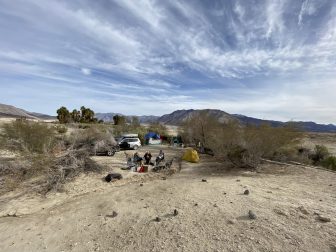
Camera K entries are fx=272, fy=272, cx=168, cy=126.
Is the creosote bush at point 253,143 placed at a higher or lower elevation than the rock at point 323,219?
higher

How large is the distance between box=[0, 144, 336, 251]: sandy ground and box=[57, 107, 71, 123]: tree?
46.3m

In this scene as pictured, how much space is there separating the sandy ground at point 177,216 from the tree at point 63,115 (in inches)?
1824

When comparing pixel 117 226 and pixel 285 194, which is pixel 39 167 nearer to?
pixel 117 226

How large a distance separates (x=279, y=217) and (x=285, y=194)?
2186 millimetres

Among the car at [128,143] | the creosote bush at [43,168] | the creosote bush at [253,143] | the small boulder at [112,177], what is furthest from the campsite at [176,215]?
the car at [128,143]

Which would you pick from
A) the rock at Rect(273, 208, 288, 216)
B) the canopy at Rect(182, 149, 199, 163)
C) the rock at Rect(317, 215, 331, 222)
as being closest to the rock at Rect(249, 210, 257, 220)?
the rock at Rect(273, 208, 288, 216)

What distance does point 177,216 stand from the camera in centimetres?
703

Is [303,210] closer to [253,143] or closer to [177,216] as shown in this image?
→ [177,216]

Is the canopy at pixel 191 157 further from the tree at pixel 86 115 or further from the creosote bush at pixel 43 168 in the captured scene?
the tree at pixel 86 115

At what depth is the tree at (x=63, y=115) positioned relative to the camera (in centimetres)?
5406

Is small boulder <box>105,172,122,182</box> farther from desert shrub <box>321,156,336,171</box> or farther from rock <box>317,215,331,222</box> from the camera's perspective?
desert shrub <box>321,156,336,171</box>

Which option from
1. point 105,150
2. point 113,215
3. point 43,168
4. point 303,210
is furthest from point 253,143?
point 43,168

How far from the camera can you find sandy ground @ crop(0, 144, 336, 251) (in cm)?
575

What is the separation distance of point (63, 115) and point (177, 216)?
52408 mm
